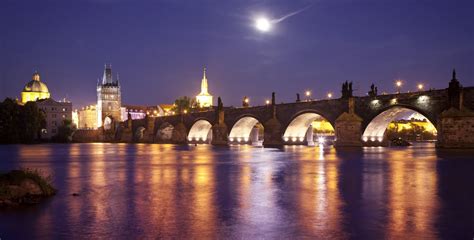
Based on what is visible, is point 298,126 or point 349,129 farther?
point 298,126

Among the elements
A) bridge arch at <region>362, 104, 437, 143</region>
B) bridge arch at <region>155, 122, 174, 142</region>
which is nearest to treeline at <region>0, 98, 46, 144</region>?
bridge arch at <region>155, 122, 174, 142</region>

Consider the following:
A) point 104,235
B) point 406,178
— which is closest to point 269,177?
point 406,178

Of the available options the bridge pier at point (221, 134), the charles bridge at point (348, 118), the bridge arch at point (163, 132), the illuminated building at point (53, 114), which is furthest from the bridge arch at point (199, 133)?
the illuminated building at point (53, 114)

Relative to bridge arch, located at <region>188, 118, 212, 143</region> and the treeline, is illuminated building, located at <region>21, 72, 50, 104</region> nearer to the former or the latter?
the treeline

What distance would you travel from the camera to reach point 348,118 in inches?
2203

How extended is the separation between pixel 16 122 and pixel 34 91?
67.2 metres

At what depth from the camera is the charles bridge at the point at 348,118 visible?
143 ft

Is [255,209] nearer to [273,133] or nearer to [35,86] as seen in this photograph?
[273,133]

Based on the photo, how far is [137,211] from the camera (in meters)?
14.7

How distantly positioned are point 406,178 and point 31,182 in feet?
56.0

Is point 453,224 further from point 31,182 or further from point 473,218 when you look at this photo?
point 31,182

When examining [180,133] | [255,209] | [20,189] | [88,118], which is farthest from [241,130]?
[88,118]

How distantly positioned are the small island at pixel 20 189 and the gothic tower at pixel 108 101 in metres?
157

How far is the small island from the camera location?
610 inches
